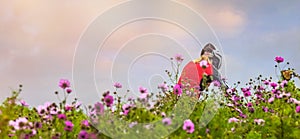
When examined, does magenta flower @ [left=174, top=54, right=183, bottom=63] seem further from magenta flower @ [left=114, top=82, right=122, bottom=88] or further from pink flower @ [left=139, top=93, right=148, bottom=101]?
pink flower @ [left=139, top=93, right=148, bottom=101]

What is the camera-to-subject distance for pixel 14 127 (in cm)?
395

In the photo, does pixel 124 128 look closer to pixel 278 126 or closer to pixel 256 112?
pixel 278 126

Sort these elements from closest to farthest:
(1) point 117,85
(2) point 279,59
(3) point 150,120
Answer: (3) point 150,120, (1) point 117,85, (2) point 279,59

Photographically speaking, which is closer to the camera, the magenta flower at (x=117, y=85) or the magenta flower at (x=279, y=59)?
the magenta flower at (x=117, y=85)

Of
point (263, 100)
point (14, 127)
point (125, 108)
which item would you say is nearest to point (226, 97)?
point (263, 100)

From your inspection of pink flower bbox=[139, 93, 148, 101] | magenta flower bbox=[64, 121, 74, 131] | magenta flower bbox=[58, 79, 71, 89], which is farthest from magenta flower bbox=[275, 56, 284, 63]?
magenta flower bbox=[64, 121, 74, 131]

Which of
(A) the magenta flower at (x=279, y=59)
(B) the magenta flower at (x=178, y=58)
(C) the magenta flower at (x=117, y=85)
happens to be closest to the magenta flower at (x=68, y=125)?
(C) the magenta flower at (x=117, y=85)

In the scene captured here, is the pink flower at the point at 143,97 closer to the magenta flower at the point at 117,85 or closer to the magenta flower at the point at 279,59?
the magenta flower at the point at 117,85

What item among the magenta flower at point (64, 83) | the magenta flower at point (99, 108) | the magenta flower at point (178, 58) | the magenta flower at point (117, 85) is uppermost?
the magenta flower at point (178, 58)

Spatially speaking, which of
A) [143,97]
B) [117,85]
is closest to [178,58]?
[117,85]

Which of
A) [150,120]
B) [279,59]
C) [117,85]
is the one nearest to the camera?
[150,120]

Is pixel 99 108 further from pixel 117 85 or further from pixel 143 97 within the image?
pixel 117 85

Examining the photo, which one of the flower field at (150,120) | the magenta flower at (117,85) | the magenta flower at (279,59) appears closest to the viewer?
the flower field at (150,120)

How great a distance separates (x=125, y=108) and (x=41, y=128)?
2.83ft
